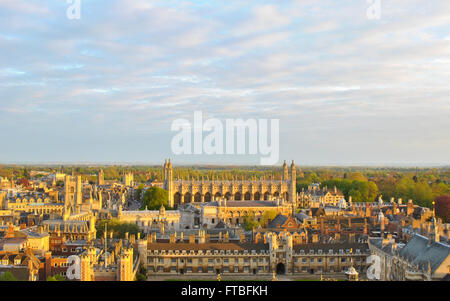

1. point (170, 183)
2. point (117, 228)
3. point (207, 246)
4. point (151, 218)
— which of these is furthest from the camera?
point (170, 183)

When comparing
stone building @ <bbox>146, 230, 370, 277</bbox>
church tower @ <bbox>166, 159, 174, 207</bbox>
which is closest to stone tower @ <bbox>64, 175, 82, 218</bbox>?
church tower @ <bbox>166, 159, 174, 207</bbox>

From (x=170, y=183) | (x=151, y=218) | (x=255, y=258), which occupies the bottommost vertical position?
(x=255, y=258)

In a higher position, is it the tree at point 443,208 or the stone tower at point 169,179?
the stone tower at point 169,179

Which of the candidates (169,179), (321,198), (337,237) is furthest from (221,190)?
(337,237)

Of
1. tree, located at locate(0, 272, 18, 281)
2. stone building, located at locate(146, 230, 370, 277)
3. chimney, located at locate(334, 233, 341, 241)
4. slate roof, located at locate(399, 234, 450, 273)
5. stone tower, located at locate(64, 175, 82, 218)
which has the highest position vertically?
stone tower, located at locate(64, 175, 82, 218)

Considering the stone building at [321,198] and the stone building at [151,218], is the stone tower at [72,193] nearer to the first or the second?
the stone building at [151,218]

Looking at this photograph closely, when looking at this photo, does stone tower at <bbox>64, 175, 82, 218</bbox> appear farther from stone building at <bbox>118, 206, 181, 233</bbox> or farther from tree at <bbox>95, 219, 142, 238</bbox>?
tree at <bbox>95, 219, 142, 238</bbox>

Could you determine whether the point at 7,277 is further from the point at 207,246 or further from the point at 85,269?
the point at 207,246

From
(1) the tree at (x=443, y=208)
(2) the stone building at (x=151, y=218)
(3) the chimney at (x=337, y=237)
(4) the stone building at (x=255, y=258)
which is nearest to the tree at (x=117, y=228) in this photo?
(2) the stone building at (x=151, y=218)

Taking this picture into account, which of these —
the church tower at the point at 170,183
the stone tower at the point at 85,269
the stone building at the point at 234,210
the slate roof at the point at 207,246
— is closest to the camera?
the stone tower at the point at 85,269

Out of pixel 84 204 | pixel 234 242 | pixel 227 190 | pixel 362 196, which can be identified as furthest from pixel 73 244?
pixel 362 196
